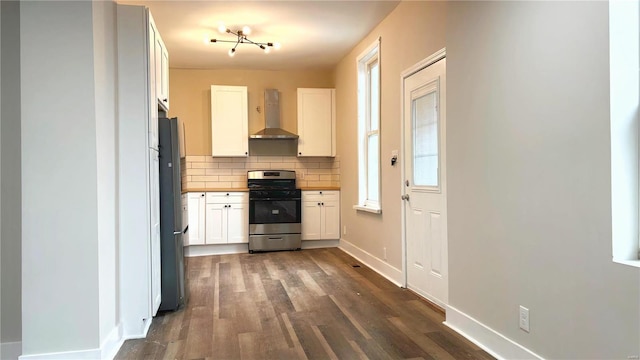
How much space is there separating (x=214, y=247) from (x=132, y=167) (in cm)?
334

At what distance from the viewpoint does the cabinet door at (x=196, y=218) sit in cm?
582

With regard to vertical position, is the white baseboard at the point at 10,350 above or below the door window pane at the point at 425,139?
below

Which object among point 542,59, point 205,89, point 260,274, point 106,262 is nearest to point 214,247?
point 260,274

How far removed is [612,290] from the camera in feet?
5.56

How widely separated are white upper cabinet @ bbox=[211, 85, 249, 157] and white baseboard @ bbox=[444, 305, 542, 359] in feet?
13.8

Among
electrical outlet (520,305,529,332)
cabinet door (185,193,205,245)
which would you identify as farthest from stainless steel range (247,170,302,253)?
electrical outlet (520,305,529,332)

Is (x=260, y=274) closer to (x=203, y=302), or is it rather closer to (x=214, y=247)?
(x=203, y=302)

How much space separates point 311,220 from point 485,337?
388 centimetres

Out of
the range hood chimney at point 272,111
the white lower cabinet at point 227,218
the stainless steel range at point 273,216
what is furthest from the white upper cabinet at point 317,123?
the white lower cabinet at point 227,218

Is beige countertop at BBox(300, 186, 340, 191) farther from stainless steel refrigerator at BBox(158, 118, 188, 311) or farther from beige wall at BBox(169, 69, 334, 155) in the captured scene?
stainless steel refrigerator at BBox(158, 118, 188, 311)

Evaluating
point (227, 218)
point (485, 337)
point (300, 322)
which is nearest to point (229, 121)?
point (227, 218)

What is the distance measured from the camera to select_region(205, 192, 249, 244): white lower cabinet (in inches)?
233

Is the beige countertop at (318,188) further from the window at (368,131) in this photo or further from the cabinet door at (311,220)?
the window at (368,131)

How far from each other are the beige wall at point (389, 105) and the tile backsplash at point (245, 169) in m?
0.85
